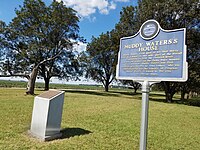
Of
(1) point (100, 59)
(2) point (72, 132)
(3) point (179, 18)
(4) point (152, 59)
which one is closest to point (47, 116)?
(2) point (72, 132)

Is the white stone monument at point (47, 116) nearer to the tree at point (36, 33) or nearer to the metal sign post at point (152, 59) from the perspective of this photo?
the metal sign post at point (152, 59)

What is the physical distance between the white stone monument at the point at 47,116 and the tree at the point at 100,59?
32.3 m

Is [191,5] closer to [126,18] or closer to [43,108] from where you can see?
[126,18]

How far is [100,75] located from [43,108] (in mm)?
40521

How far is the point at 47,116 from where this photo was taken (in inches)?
220

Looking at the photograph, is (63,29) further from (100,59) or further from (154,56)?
(154,56)

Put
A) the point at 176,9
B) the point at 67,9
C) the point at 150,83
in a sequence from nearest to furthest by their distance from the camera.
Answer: the point at 150,83, the point at 176,9, the point at 67,9

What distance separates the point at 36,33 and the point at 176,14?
16.9m

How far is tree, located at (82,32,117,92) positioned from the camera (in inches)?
1576

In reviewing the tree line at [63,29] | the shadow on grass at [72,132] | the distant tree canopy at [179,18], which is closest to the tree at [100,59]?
the tree line at [63,29]

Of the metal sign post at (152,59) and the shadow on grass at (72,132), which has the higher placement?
the metal sign post at (152,59)

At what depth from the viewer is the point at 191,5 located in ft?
73.7

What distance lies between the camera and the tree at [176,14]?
22.3m

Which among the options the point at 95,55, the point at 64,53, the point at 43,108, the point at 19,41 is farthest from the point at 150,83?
the point at 95,55
